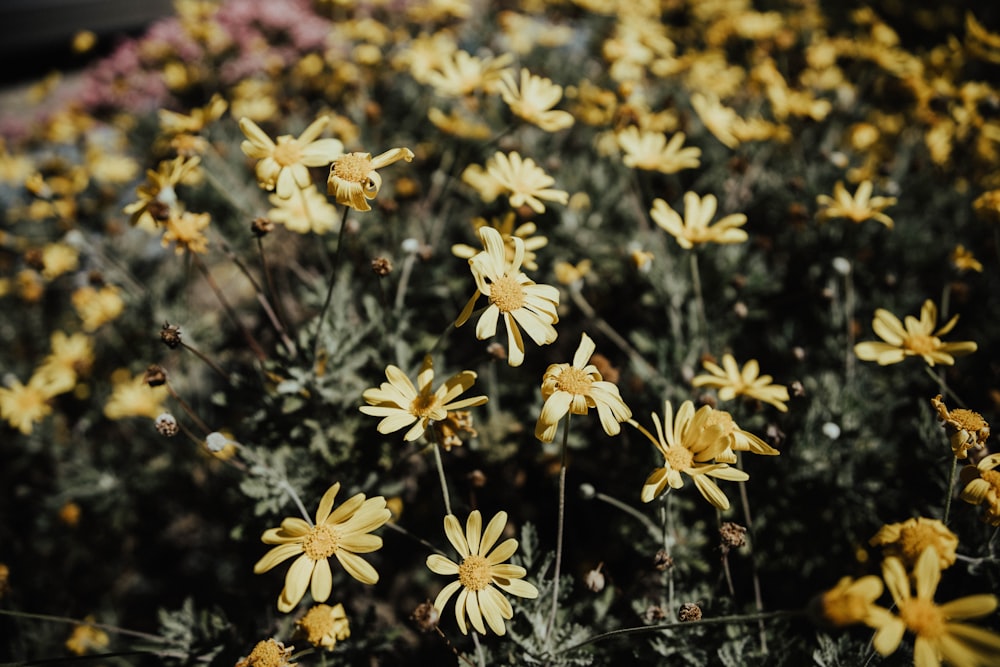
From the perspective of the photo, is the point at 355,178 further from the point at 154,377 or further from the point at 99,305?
the point at 99,305

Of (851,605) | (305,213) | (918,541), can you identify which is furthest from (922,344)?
(305,213)

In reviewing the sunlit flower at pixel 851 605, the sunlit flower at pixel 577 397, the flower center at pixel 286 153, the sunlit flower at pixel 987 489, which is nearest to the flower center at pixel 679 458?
the sunlit flower at pixel 577 397

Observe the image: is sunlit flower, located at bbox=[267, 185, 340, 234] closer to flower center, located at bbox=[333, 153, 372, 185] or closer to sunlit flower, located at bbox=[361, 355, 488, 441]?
flower center, located at bbox=[333, 153, 372, 185]

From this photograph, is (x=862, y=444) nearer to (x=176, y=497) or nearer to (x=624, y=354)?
(x=624, y=354)

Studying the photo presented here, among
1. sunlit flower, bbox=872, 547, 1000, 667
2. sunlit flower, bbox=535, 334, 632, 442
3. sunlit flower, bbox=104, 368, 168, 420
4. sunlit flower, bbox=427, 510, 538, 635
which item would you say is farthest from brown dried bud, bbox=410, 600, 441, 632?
sunlit flower, bbox=104, 368, 168, 420

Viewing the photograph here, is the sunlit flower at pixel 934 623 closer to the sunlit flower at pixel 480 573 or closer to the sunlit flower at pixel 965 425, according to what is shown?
the sunlit flower at pixel 965 425

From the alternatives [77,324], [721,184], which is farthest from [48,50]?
[721,184]
